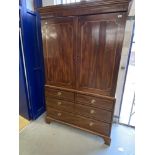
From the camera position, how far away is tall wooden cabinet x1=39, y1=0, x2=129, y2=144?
1.40m

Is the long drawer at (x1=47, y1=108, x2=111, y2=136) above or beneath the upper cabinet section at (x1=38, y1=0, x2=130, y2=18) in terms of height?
beneath

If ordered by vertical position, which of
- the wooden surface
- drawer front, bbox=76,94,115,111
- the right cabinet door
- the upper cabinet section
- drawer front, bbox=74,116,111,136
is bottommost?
the wooden surface

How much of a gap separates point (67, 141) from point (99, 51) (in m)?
1.37

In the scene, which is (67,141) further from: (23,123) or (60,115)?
(23,123)

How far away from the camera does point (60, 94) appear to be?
192 centimetres

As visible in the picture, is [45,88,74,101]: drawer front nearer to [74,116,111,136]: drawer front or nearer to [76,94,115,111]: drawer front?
[76,94,115,111]: drawer front

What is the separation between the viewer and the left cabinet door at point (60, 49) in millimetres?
1613

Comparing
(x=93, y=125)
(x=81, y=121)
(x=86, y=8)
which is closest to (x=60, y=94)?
(x=81, y=121)

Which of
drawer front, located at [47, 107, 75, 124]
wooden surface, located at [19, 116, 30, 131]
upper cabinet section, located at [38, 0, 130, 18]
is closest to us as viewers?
upper cabinet section, located at [38, 0, 130, 18]

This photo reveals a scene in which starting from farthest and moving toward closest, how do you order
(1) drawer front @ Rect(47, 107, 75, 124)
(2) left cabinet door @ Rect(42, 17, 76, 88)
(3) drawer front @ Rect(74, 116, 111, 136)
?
(1) drawer front @ Rect(47, 107, 75, 124) → (3) drawer front @ Rect(74, 116, 111, 136) → (2) left cabinet door @ Rect(42, 17, 76, 88)

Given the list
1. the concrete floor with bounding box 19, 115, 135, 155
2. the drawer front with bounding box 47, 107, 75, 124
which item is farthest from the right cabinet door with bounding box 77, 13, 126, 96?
the concrete floor with bounding box 19, 115, 135, 155
